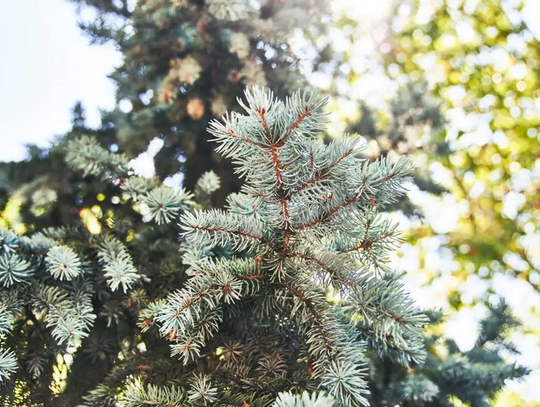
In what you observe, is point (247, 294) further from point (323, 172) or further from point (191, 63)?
point (191, 63)

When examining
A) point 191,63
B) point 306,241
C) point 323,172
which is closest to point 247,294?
point 306,241

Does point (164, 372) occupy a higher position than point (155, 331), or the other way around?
point (155, 331)

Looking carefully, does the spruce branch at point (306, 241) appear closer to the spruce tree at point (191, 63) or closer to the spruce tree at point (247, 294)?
the spruce tree at point (247, 294)

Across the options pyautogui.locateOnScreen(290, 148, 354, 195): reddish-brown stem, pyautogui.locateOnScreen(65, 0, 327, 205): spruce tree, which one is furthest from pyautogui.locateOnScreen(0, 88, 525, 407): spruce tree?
pyautogui.locateOnScreen(65, 0, 327, 205): spruce tree

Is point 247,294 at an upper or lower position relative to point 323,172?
lower

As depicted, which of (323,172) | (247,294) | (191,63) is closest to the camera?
(323,172)

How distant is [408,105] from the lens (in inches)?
73.3

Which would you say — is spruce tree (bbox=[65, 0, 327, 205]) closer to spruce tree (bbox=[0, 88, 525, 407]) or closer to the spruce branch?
spruce tree (bbox=[0, 88, 525, 407])

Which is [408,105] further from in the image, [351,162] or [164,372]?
[164,372]

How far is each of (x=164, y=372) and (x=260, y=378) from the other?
267 mm

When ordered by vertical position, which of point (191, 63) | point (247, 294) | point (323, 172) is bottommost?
point (247, 294)

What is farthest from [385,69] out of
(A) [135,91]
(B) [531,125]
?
(A) [135,91]

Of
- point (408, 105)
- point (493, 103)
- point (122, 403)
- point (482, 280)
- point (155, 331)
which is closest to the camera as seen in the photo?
point (122, 403)

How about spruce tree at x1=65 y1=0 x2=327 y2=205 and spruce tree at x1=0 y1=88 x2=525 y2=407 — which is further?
spruce tree at x1=65 y1=0 x2=327 y2=205
